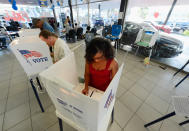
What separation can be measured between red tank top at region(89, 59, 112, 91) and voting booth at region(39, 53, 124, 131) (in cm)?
13

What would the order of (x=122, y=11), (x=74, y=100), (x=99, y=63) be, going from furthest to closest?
(x=122, y=11) → (x=99, y=63) → (x=74, y=100)

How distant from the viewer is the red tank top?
0.90 meters

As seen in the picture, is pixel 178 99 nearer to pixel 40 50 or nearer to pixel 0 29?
pixel 40 50

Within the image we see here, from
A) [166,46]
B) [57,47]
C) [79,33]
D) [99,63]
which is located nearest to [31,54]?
[57,47]

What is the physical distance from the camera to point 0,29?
3.98 meters

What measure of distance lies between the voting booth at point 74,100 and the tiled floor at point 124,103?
2.50 ft

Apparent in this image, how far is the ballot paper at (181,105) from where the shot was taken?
0.85 m

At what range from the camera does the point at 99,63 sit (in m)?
0.89

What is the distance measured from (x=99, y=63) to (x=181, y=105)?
106 centimetres

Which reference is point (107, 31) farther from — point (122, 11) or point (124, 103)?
point (124, 103)

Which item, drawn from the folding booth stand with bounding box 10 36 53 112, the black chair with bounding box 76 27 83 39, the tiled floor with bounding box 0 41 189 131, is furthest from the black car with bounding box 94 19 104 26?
the folding booth stand with bounding box 10 36 53 112

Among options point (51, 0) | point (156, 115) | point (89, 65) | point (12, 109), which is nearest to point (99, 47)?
point (89, 65)

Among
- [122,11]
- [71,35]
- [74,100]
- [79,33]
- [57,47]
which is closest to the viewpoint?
[74,100]

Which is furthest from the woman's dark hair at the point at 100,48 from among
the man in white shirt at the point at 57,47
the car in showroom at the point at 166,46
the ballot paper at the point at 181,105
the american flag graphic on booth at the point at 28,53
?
the car in showroom at the point at 166,46
